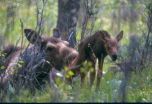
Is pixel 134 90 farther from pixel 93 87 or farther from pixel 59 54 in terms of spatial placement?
pixel 59 54

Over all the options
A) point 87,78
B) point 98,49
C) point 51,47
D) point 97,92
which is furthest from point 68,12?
point 97,92

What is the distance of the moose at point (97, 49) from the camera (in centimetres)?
1039

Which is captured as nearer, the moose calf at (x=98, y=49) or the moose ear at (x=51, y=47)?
the moose calf at (x=98, y=49)

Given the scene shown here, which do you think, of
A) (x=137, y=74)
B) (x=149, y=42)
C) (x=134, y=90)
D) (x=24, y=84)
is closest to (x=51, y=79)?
(x=24, y=84)

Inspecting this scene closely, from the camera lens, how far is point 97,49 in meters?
10.5

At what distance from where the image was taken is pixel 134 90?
10.8 metres

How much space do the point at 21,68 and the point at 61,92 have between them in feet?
5.18

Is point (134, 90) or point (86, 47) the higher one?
point (86, 47)

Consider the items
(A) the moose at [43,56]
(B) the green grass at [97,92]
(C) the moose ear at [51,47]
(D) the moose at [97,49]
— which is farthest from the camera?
(C) the moose ear at [51,47]

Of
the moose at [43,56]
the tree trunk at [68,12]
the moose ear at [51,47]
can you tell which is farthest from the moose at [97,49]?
the tree trunk at [68,12]

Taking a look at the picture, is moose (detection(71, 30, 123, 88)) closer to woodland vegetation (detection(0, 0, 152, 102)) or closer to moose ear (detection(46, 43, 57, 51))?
woodland vegetation (detection(0, 0, 152, 102))

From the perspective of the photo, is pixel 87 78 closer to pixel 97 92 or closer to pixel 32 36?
pixel 97 92

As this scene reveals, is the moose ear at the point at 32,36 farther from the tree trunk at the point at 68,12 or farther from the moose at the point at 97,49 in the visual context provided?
the tree trunk at the point at 68,12

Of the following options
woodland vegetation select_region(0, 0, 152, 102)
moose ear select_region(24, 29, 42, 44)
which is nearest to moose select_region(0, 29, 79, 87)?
moose ear select_region(24, 29, 42, 44)
